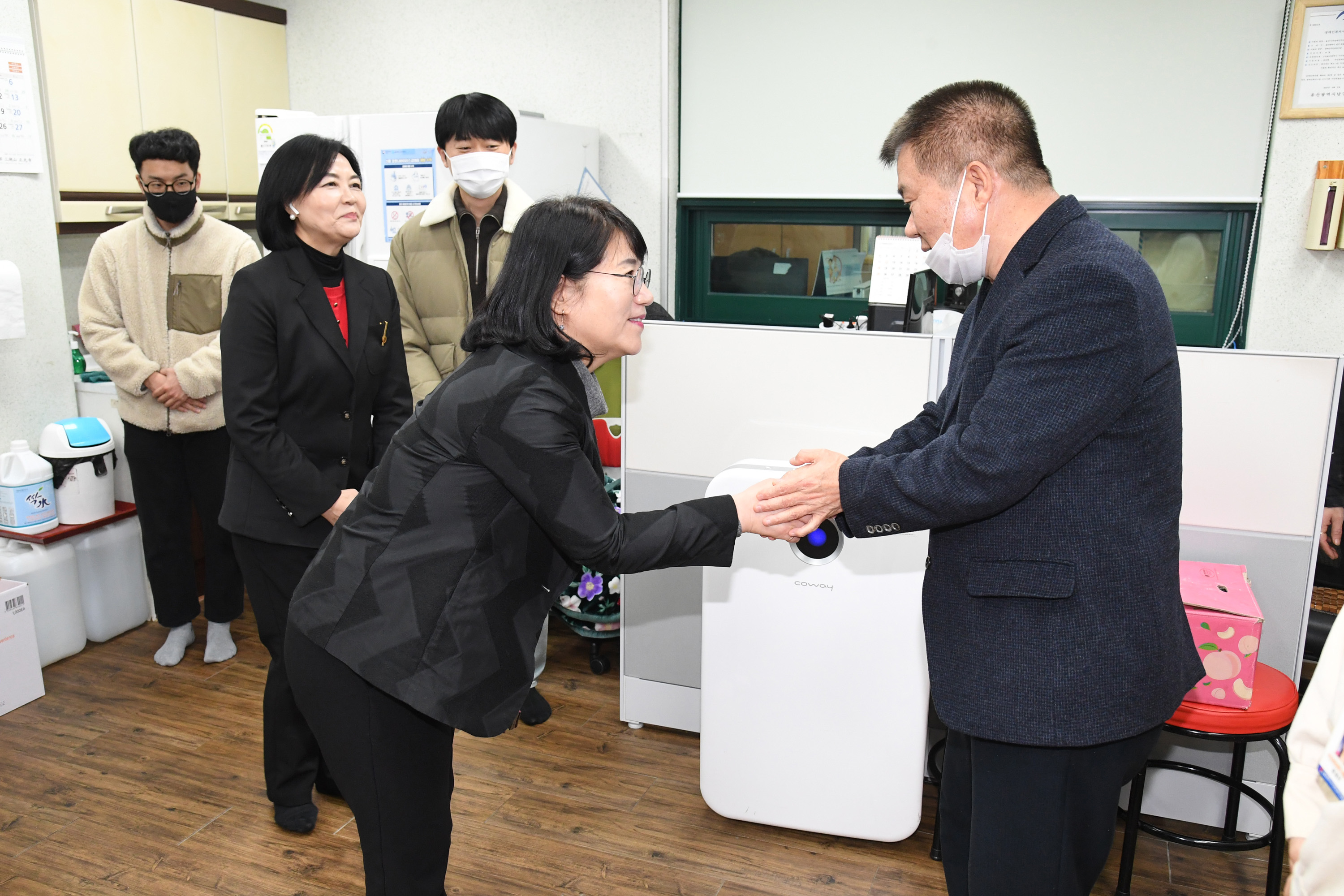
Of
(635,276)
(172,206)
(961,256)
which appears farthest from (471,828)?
(172,206)

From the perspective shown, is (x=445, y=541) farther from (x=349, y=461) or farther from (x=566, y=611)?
(x=566, y=611)

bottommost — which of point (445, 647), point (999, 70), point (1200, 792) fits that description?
point (1200, 792)

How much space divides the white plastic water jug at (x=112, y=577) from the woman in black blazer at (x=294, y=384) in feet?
4.63

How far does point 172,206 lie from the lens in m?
2.98

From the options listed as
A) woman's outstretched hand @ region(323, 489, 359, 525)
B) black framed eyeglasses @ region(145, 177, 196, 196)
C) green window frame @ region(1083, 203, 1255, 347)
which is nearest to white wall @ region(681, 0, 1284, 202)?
green window frame @ region(1083, 203, 1255, 347)

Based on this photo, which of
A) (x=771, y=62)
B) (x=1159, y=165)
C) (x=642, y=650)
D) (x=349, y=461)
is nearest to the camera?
(x=349, y=461)

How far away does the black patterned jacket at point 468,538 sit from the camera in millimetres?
1321

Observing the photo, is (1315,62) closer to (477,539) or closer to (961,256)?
(961,256)

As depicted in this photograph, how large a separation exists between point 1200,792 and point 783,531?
1.40 meters

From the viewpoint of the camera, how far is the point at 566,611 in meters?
3.08

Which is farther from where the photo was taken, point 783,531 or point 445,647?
point 783,531

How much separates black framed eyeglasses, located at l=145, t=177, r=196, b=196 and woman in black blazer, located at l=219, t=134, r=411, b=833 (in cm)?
104

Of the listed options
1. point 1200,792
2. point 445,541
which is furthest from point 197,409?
point 1200,792

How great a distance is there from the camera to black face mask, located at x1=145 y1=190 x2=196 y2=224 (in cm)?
297
